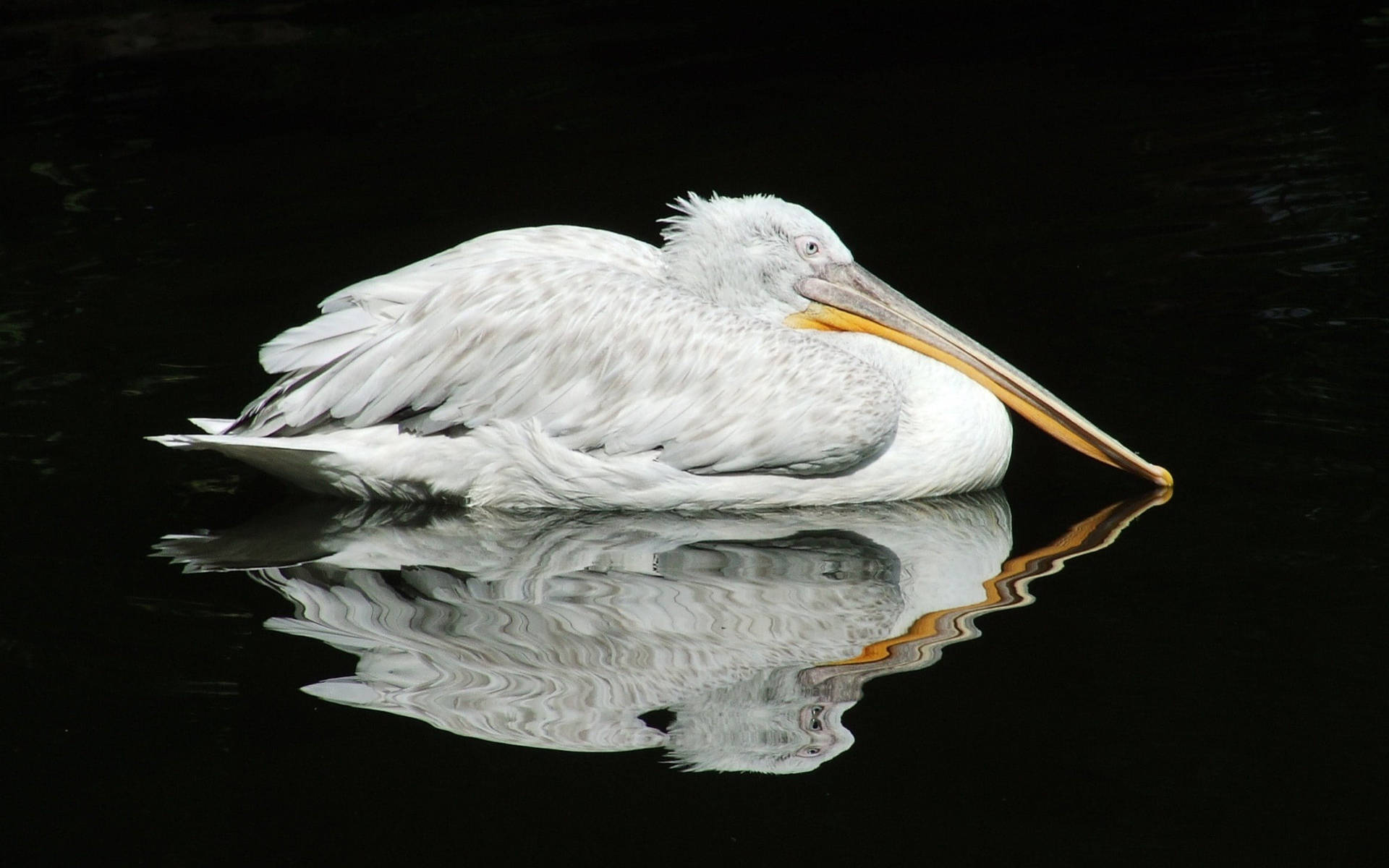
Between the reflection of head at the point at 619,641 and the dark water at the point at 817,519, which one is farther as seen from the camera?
the reflection of head at the point at 619,641

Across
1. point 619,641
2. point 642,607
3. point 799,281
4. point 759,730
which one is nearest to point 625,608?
point 642,607

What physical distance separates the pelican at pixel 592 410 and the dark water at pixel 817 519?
19 centimetres

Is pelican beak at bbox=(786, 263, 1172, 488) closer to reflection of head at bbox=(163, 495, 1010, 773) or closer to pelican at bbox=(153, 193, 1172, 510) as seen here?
pelican at bbox=(153, 193, 1172, 510)

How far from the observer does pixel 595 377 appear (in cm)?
494

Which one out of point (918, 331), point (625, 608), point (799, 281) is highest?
point (799, 281)

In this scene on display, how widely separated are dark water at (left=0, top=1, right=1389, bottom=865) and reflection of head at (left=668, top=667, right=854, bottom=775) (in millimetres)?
36

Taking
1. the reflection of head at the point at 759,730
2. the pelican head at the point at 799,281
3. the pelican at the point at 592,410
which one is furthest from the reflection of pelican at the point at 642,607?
the pelican head at the point at 799,281

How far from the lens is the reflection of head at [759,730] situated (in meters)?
3.50

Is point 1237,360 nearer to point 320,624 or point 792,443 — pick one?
point 792,443

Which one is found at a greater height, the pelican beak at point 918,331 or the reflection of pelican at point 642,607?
the pelican beak at point 918,331

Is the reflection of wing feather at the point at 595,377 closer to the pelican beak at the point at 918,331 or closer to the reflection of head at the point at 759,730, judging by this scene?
the pelican beak at the point at 918,331

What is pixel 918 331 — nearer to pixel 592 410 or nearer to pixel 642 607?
pixel 592 410

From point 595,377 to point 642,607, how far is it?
0.93 m

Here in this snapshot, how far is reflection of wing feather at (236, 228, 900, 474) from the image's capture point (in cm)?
487
